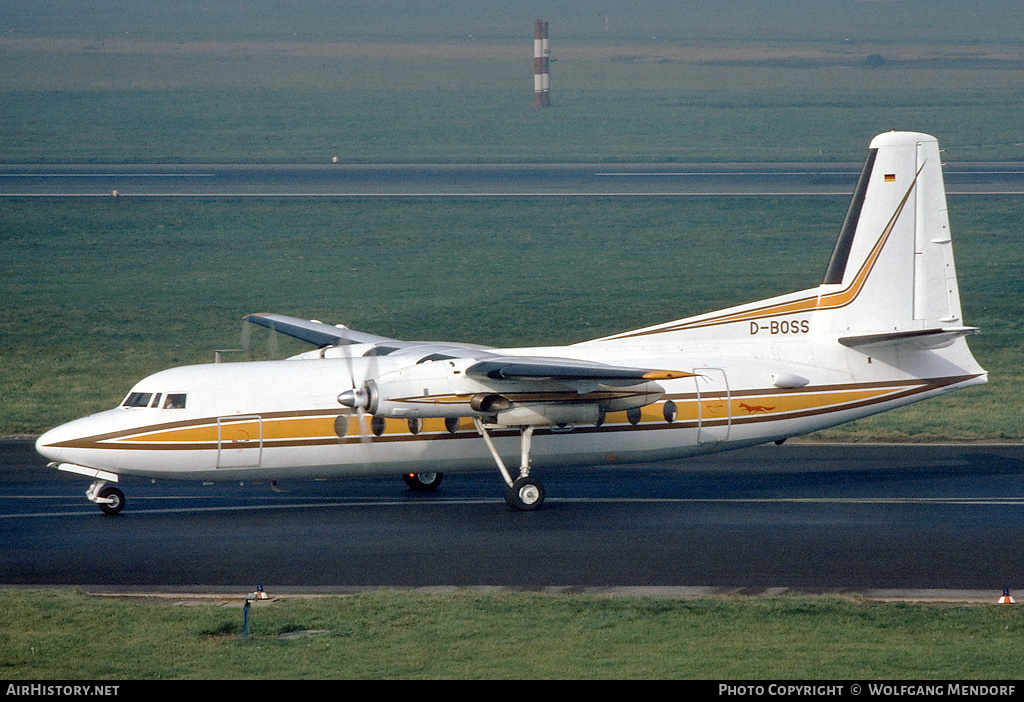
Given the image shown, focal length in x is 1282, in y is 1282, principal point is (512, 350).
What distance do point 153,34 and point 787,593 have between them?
15134 centimetres

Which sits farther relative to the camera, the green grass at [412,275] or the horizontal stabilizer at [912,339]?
the green grass at [412,275]

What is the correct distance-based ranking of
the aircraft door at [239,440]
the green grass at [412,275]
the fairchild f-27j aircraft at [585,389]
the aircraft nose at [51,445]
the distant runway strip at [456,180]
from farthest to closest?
the distant runway strip at [456,180]
the green grass at [412,275]
the aircraft door at [239,440]
the fairchild f-27j aircraft at [585,389]
the aircraft nose at [51,445]

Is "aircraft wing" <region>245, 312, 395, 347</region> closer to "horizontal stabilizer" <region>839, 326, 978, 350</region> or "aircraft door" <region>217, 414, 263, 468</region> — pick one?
"aircraft door" <region>217, 414, 263, 468</region>

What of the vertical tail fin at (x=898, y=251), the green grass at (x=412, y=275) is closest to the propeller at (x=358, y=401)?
the vertical tail fin at (x=898, y=251)

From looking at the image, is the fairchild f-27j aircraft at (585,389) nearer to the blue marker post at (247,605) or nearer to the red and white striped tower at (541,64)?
the blue marker post at (247,605)

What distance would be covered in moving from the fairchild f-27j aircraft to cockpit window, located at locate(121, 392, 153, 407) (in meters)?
0.04

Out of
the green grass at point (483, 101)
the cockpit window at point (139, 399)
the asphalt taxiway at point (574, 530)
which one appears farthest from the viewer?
the green grass at point (483, 101)

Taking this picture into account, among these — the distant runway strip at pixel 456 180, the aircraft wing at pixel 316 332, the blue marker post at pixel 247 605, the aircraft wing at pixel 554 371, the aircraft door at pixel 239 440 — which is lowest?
the blue marker post at pixel 247 605

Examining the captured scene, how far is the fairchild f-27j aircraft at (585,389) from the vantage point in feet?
73.4

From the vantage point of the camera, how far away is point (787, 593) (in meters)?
18.5

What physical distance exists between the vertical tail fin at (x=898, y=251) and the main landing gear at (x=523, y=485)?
6.82 metres

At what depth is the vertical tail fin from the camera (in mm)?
25391

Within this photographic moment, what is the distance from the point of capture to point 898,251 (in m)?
25.5

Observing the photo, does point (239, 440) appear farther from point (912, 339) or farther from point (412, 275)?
point (412, 275)
